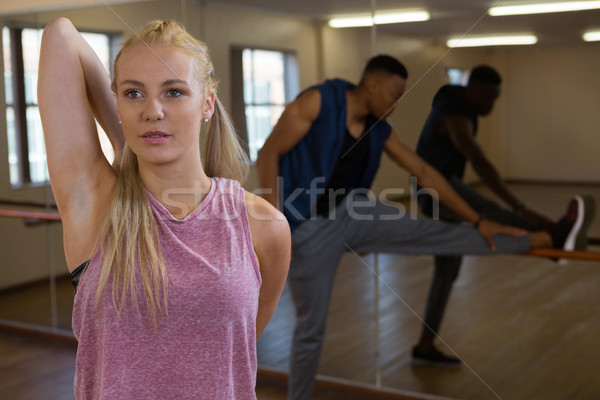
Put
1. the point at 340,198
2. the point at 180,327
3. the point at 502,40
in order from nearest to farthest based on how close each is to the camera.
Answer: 1. the point at 180,327
2. the point at 502,40
3. the point at 340,198

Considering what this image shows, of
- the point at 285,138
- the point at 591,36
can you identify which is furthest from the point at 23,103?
the point at 591,36

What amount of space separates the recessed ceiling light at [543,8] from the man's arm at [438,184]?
1.79ft

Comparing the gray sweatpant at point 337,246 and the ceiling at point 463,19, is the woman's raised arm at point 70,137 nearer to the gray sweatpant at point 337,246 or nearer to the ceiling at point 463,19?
the gray sweatpant at point 337,246

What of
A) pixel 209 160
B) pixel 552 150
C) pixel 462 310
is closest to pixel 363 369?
pixel 462 310

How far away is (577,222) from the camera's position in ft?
7.48

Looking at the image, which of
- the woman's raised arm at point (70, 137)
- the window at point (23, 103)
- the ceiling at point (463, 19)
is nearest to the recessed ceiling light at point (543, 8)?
the ceiling at point (463, 19)

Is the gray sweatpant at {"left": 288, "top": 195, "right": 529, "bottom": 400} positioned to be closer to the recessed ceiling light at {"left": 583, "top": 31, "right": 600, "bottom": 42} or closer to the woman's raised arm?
the recessed ceiling light at {"left": 583, "top": 31, "right": 600, "bottom": 42}

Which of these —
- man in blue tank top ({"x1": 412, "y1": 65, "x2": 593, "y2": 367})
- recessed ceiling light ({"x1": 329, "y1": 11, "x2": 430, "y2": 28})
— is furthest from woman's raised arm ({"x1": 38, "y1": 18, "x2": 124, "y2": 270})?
recessed ceiling light ({"x1": 329, "y1": 11, "x2": 430, "y2": 28})

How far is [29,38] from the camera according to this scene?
354 cm

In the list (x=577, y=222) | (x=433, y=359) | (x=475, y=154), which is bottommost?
(x=433, y=359)

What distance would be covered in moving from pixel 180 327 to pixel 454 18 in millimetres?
1849

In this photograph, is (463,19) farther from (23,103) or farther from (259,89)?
(23,103)

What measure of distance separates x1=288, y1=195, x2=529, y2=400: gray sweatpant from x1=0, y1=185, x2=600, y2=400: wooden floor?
7cm

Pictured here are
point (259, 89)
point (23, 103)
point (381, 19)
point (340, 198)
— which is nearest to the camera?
point (340, 198)
